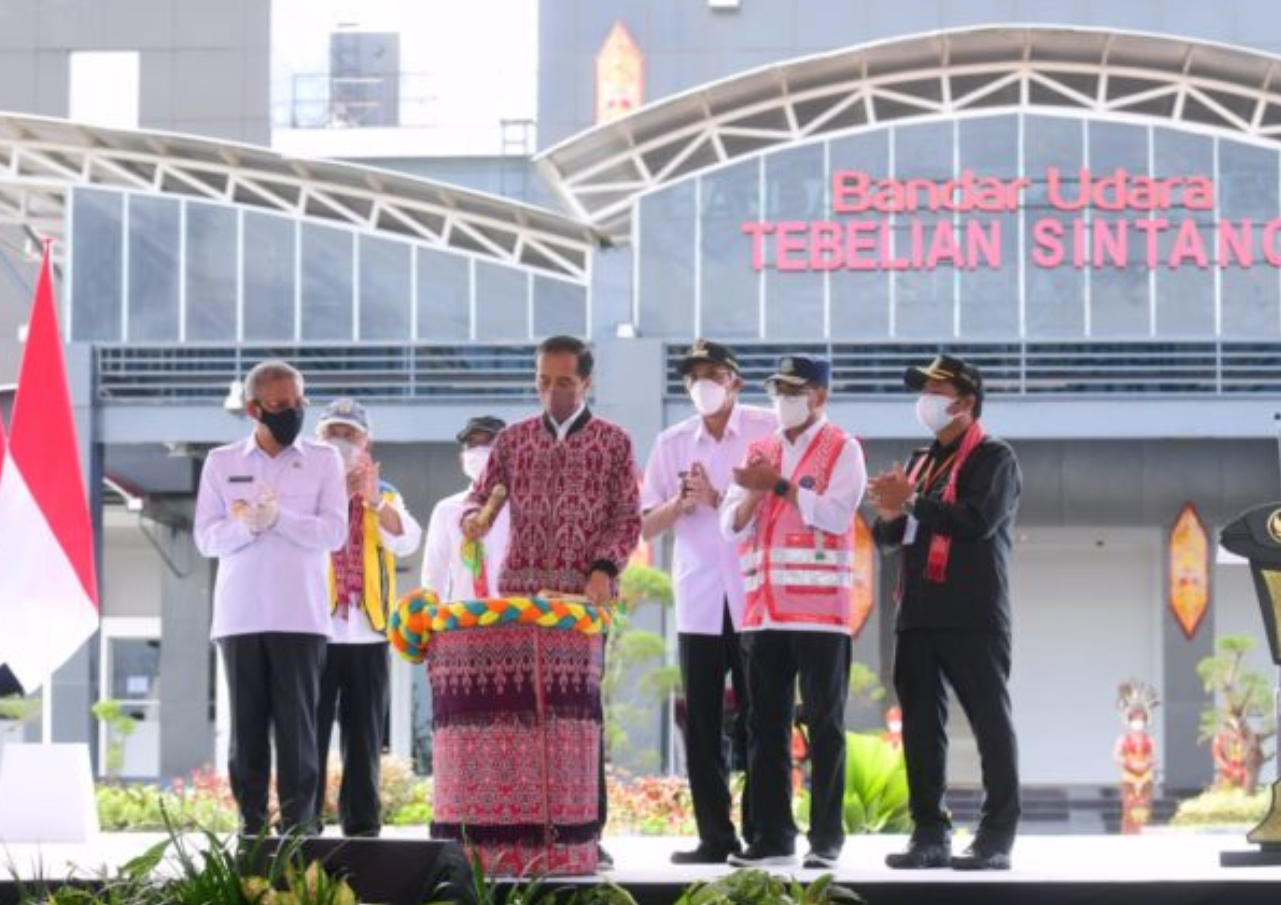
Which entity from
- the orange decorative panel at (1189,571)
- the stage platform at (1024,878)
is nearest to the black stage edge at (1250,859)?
the stage platform at (1024,878)

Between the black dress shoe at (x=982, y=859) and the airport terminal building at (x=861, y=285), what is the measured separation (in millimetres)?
19265

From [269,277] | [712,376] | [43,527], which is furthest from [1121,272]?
[712,376]

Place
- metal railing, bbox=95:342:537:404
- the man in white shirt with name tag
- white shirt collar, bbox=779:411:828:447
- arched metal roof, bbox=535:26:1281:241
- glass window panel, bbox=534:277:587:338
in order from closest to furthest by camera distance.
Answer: white shirt collar, bbox=779:411:828:447 → the man in white shirt with name tag → metal railing, bbox=95:342:537:404 → glass window panel, bbox=534:277:587:338 → arched metal roof, bbox=535:26:1281:241

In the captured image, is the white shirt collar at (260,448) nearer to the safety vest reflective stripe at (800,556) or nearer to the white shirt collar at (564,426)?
the white shirt collar at (564,426)

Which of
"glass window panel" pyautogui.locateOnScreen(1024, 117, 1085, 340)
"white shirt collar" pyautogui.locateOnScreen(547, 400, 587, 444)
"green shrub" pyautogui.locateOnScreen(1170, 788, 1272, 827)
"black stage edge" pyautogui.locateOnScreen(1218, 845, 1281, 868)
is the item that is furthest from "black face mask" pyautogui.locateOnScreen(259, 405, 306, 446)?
"glass window panel" pyautogui.locateOnScreen(1024, 117, 1085, 340)

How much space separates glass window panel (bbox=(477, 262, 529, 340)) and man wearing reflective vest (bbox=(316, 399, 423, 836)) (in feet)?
62.3

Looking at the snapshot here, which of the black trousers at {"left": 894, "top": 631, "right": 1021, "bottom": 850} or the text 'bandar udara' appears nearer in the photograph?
the black trousers at {"left": 894, "top": 631, "right": 1021, "bottom": 850}

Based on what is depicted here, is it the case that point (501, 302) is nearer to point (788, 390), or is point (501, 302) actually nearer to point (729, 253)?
point (729, 253)

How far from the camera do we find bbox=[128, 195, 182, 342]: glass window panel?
28.1m

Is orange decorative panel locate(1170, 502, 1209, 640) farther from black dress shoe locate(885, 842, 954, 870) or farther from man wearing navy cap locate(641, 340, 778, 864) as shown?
black dress shoe locate(885, 842, 954, 870)

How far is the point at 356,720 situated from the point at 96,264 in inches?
783

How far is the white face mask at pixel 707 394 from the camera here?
8.21 metres

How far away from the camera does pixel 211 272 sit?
92.6 ft

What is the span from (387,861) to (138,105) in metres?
37.7
